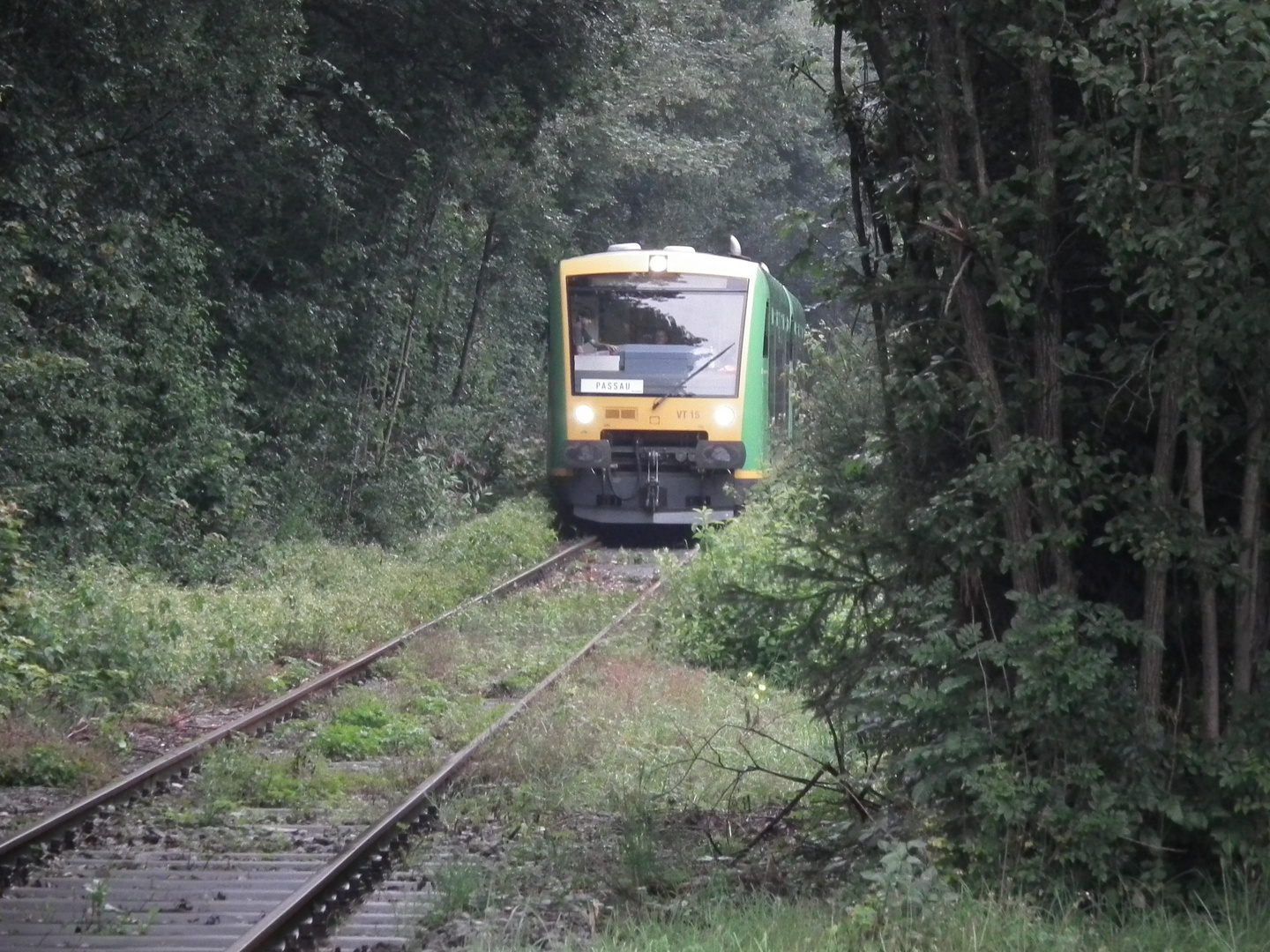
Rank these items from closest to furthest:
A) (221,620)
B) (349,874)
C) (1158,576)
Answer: (1158,576) < (349,874) < (221,620)

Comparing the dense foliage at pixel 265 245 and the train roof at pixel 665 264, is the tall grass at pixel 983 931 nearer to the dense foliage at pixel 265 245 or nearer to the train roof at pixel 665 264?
the dense foliage at pixel 265 245

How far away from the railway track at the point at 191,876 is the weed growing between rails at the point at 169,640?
44.0 inches

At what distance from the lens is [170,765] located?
777 centimetres

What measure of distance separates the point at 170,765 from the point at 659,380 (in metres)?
10.5

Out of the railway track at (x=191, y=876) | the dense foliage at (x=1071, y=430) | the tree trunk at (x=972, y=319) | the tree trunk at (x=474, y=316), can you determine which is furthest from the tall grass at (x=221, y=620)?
the tree trunk at (x=474, y=316)

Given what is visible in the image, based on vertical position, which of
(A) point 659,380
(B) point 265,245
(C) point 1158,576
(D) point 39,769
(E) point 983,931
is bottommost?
(D) point 39,769

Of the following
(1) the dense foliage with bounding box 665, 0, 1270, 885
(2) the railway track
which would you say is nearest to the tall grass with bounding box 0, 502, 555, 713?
(2) the railway track

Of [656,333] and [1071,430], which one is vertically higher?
[656,333]

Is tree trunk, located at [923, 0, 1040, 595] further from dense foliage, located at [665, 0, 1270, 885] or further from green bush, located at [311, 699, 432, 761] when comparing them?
green bush, located at [311, 699, 432, 761]

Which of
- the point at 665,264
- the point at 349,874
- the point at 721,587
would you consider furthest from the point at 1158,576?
the point at 665,264

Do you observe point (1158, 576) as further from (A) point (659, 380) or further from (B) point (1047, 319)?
(A) point (659, 380)

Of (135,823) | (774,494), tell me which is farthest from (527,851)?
(774,494)

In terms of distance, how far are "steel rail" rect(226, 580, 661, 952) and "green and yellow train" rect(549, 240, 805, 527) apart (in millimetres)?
9307

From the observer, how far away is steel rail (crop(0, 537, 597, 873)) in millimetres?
6367
